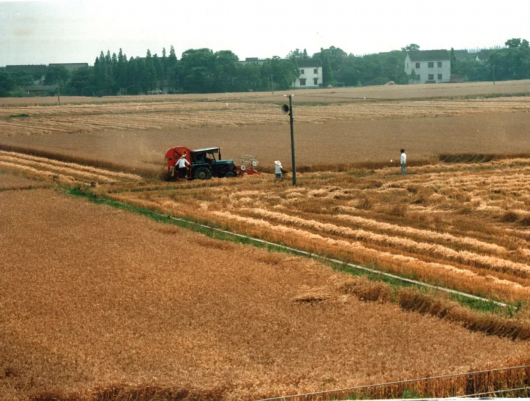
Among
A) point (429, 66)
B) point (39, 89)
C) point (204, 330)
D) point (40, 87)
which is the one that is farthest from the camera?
point (429, 66)

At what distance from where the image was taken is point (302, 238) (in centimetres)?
2200

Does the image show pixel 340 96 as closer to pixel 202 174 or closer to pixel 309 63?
pixel 309 63

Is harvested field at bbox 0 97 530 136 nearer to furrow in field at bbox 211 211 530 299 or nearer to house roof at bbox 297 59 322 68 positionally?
house roof at bbox 297 59 322 68

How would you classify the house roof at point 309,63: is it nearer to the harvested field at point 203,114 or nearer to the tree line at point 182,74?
the tree line at point 182,74

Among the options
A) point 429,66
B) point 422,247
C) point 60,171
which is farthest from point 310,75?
point 422,247

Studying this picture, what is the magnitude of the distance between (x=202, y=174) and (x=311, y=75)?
109558 mm

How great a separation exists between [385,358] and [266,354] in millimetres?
1839

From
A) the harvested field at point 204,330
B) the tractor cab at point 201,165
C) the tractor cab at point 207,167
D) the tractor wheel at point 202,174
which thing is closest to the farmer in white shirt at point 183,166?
the tractor cab at point 201,165

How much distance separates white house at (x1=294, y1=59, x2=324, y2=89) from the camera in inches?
5586

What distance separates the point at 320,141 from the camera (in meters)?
54.0

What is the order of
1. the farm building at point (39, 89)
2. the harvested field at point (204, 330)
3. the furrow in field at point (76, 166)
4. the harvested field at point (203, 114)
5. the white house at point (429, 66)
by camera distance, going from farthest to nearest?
the white house at point (429, 66) → the farm building at point (39, 89) → the harvested field at point (203, 114) → the furrow in field at point (76, 166) → the harvested field at point (204, 330)

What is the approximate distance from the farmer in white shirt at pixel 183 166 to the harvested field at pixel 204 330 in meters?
16.3

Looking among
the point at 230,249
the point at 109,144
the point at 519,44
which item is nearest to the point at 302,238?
the point at 230,249

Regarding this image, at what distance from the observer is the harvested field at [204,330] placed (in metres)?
10.7
